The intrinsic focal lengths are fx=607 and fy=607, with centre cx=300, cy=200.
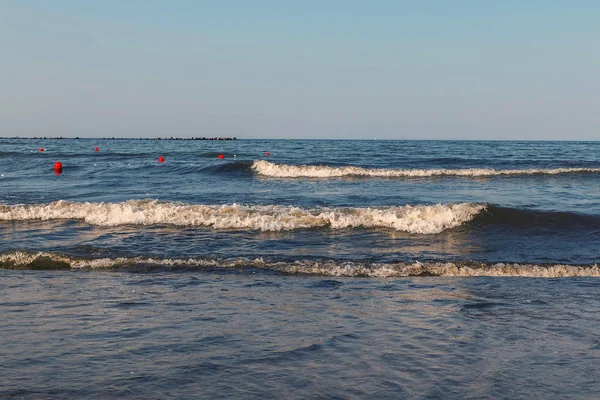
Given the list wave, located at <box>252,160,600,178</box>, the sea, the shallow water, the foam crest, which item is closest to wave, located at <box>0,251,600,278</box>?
the sea

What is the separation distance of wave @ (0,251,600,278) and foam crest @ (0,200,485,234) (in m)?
3.72

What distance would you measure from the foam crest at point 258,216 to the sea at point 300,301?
0.05 metres

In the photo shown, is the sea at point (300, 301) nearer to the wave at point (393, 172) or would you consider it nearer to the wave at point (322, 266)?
the wave at point (322, 266)

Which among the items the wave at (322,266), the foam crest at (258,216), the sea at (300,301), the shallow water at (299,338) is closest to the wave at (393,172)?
the sea at (300,301)

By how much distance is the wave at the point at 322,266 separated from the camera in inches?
386

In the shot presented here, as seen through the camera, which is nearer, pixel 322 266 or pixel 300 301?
pixel 300 301

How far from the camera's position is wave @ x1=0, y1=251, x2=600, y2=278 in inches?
386

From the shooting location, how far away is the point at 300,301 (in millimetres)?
7641

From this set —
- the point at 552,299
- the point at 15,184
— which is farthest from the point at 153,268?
the point at 15,184

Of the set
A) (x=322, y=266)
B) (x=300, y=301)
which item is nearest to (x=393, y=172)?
(x=322, y=266)

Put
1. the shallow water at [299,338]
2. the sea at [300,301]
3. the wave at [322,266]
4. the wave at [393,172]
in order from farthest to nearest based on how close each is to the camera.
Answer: the wave at [393,172] → the wave at [322,266] → the sea at [300,301] → the shallow water at [299,338]

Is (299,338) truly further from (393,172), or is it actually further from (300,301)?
(393,172)

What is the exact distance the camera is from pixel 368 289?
8398 millimetres

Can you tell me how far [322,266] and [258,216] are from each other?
4842mm
